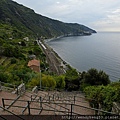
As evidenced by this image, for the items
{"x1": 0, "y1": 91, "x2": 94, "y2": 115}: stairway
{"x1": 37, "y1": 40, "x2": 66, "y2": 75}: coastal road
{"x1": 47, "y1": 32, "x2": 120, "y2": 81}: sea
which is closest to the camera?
{"x1": 0, "y1": 91, "x2": 94, "y2": 115}: stairway

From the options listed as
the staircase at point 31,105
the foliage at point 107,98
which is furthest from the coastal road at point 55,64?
the staircase at point 31,105

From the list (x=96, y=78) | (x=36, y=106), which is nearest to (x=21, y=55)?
(x=96, y=78)

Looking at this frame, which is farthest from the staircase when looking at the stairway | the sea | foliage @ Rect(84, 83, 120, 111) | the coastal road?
the sea

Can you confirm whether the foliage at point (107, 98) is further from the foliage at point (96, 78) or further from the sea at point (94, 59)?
the sea at point (94, 59)

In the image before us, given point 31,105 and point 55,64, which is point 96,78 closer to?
point 31,105

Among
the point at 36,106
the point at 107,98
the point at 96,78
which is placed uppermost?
the point at 36,106

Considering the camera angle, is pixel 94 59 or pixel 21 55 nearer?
pixel 21 55

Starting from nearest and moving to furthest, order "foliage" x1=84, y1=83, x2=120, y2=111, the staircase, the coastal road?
the staircase
"foliage" x1=84, y1=83, x2=120, y2=111
the coastal road

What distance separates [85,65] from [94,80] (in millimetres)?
43094

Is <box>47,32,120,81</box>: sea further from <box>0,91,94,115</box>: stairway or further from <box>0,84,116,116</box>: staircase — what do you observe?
<box>0,84,116,116</box>: staircase

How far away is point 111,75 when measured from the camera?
5347 cm

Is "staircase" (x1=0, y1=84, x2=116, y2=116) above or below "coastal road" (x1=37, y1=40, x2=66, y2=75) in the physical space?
above

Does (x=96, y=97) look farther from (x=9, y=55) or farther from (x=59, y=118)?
(x=9, y=55)

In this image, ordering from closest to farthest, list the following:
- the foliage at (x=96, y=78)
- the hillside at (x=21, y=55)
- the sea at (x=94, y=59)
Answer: the foliage at (x=96, y=78) → the hillside at (x=21, y=55) → the sea at (x=94, y=59)
